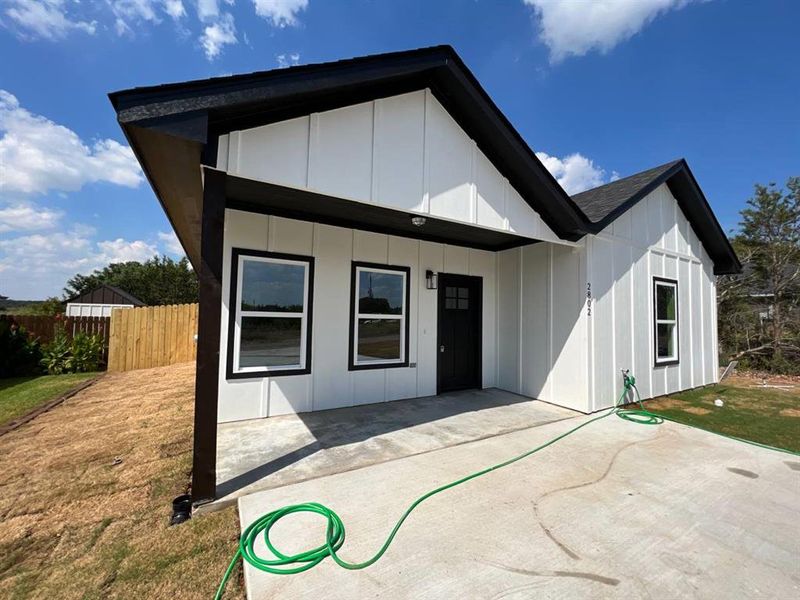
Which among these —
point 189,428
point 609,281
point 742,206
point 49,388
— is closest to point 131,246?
point 49,388

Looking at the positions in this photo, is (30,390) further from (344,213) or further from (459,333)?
(459,333)

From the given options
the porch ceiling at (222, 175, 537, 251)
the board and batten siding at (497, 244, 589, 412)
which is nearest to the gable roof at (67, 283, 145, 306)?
the porch ceiling at (222, 175, 537, 251)

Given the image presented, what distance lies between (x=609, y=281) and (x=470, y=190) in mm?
3570

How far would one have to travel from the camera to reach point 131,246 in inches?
1722

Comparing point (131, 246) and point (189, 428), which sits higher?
point (131, 246)

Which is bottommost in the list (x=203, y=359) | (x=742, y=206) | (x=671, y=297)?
(x=203, y=359)

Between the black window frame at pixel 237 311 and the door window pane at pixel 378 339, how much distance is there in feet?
3.03


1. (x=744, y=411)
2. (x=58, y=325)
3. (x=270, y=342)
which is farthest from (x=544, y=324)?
(x=58, y=325)

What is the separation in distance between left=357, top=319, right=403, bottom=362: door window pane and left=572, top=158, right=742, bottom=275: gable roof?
387cm

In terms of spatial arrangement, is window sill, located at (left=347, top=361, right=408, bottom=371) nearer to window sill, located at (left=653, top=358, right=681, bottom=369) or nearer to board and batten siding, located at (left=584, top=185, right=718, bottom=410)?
board and batten siding, located at (left=584, top=185, right=718, bottom=410)

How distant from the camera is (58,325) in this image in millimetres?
9719

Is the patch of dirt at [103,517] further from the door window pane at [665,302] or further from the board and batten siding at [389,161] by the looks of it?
the door window pane at [665,302]

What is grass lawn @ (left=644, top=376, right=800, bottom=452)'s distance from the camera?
4957 mm

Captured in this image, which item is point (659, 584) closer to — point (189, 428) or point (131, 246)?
point (189, 428)
